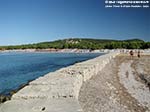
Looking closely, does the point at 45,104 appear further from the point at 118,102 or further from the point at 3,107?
the point at 118,102

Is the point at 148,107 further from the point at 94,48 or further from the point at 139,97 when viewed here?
the point at 94,48

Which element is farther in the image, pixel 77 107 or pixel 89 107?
pixel 89 107

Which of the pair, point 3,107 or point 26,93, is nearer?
point 3,107

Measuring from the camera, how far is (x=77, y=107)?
569cm

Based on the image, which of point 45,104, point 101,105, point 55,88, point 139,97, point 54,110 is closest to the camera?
point 54,110

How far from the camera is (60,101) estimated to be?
6309mm

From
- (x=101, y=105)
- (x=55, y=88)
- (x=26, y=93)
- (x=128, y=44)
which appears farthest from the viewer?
(x=128, y=44)

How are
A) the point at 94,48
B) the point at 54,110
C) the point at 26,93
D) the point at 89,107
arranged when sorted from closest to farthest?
the point at 54,110
the point at 26,93
the point at 89,107
the point at 94,48

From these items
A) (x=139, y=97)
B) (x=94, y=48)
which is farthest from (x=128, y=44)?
(x=139, y=97)

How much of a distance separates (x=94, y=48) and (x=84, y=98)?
17072cm

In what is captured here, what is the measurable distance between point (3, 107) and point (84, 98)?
448 centimetres

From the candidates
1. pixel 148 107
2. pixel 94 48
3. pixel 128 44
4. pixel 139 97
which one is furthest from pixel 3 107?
pixel 94 48

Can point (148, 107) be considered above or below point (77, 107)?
below

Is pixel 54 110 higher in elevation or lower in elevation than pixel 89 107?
higher
